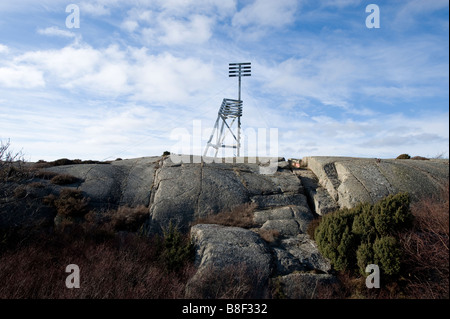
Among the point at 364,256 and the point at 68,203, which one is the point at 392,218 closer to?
the point at 364,256

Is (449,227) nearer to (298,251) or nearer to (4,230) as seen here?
(298,251)

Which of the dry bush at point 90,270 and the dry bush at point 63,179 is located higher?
the dry bush at point 63,179

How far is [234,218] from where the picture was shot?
46.2ft

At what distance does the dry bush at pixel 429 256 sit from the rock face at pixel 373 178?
4.92m

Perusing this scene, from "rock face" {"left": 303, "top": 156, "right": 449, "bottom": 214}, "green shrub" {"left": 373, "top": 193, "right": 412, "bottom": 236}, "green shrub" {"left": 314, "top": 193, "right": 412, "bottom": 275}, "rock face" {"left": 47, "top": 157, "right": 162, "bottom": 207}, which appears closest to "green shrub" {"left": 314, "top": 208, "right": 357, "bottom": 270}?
"green shrub" {"left": 314, "top": 193, "right": 412, "bottom": 275}

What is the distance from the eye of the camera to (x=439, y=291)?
364 inches

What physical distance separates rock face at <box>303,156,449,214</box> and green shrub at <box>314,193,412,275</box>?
376 centimetres

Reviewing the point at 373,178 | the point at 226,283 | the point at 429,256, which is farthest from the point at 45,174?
the point at 373,178

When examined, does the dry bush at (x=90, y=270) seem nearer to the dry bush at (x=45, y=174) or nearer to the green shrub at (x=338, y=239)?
the green shrub at (x=338, y=239)

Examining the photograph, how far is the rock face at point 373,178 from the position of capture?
625 inches

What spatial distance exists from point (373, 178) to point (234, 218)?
A: 8.48m

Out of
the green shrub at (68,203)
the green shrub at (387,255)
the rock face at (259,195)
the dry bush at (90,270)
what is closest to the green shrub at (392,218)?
the green shrub at (387,255)
